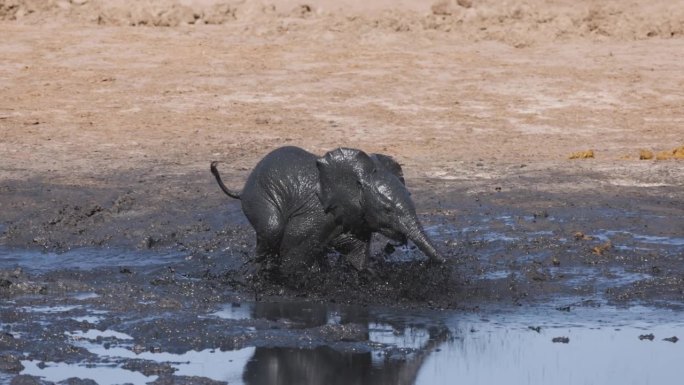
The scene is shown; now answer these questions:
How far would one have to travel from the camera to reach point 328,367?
859 cm

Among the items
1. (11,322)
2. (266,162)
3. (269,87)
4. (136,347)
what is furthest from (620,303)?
(269,87)

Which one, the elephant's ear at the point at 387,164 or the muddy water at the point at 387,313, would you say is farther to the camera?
the elephant's ear at the point at 387,164

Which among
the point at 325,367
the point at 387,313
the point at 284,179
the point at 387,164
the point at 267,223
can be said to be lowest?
the point at 387,313

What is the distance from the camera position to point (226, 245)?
11992mm

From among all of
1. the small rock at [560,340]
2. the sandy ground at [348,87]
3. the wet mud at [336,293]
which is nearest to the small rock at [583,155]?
the sandy ground at [348,87]

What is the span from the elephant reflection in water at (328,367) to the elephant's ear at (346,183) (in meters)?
1.18

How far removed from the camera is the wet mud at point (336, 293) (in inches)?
342

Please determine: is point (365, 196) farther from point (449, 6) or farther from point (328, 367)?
point (449, 6)

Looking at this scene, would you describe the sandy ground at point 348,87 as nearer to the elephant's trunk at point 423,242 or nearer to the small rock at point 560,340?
the elephant's trunk at point 423,242

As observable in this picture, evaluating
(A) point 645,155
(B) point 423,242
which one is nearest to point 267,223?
(B) point 423,242

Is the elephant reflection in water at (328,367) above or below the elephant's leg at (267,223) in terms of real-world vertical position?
below

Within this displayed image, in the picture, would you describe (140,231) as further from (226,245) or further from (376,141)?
(376,141)

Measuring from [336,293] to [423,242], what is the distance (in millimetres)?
954

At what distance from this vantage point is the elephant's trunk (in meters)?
9.62
